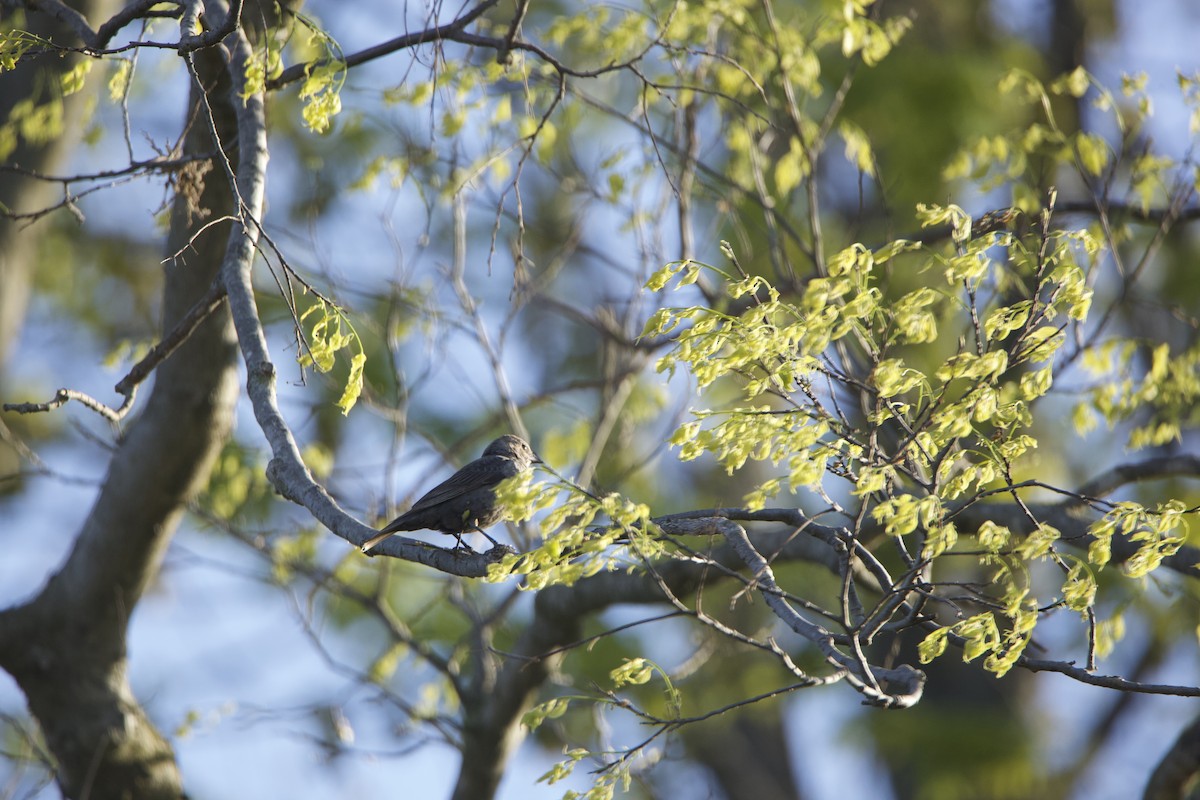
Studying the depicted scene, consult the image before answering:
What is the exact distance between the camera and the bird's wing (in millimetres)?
4266

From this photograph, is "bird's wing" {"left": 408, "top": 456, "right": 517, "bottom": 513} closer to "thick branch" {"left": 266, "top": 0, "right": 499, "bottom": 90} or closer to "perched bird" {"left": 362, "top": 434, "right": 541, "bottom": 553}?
"perched bird" {"left": 362, "top": 434, "right": 541, "bottom": 553}

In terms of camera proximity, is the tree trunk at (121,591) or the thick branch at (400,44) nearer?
the thick branch at (400,44)

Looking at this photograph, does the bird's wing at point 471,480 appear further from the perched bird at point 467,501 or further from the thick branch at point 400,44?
the thick branch at point 400,44

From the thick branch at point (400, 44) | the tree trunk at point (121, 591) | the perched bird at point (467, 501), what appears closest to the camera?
the thick branch at point (400, 44)

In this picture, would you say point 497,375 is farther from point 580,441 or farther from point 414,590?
point 414,590

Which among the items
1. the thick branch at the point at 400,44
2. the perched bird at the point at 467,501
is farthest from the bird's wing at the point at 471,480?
the thick branch at the point at 400,44

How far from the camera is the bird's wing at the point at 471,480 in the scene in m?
4.27

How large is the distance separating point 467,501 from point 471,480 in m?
0.10

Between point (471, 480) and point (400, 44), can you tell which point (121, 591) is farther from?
point (400, 44)

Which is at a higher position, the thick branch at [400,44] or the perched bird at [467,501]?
the thick branch at [400,44]

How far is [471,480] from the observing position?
4.37 metres

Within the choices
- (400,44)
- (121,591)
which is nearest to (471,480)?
(400,44)

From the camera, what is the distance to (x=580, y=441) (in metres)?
6.27

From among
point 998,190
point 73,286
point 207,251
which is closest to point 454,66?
point 207,251
